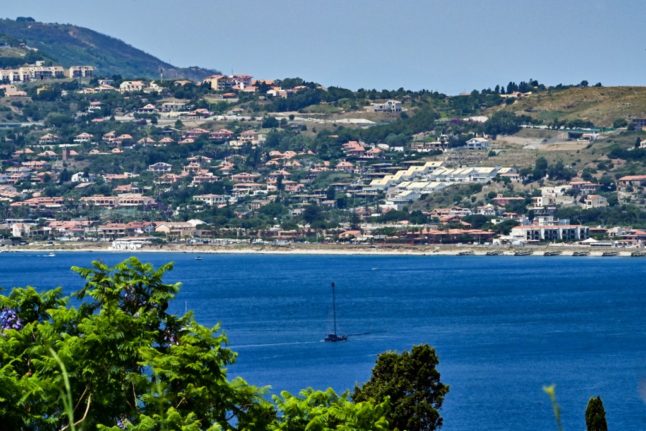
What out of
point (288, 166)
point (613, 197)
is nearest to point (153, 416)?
point (613, 197)

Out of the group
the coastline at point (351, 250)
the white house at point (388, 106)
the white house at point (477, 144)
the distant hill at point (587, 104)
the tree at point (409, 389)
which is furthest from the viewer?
the white house at point (388, 106)

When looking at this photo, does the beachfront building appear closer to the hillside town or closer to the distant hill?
the hillside town

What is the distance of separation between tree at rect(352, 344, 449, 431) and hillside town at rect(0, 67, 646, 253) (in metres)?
94.2

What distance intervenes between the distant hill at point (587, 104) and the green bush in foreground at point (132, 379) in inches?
5376

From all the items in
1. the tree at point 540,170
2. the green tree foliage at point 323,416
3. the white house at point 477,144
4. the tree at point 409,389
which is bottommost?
the tree at point 409,389

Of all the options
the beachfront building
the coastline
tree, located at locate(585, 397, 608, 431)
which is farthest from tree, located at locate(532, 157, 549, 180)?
tree, located at locate(585, 397, 608, 431)

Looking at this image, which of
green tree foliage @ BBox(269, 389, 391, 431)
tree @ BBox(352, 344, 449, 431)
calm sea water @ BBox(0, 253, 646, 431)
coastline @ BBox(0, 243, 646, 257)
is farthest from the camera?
coastline @ BBox(0, 243, 646, 257)

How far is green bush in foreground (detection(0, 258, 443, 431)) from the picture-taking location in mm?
14422

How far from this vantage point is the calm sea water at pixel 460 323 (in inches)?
1495

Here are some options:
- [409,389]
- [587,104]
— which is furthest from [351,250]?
[409,389]

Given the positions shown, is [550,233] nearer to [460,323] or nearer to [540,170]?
[540,170]

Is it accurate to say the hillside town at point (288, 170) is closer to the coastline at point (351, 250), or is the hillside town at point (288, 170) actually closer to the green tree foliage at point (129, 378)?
the coastline at point (351, 250)

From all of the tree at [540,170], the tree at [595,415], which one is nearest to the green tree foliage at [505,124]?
the tree at [540,170]

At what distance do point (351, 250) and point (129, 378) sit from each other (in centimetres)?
10615
